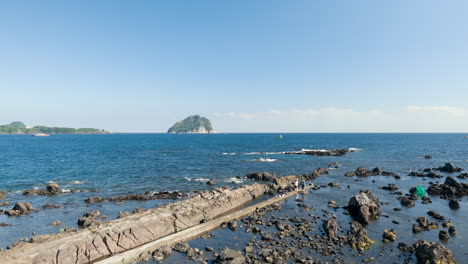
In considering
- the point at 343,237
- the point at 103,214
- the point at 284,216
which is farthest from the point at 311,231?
the point at 103,214

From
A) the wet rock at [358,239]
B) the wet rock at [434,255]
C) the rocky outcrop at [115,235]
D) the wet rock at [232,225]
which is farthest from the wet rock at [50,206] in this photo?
the wet rock at [434,255]

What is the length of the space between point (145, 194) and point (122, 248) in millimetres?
21515

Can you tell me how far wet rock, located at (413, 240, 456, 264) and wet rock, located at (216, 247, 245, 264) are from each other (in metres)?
16.2

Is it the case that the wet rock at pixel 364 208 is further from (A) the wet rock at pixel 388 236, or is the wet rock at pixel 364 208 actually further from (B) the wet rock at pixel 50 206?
(B) the wet rock at pixel 50 206

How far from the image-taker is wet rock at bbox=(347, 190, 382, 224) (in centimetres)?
3217

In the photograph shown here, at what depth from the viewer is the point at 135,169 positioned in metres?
71.3

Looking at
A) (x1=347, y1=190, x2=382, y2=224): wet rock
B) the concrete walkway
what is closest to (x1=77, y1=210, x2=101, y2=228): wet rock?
the concrete walkway

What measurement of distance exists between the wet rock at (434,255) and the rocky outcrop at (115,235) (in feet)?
75.1

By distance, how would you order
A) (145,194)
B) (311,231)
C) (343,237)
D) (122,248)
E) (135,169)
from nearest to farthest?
(122,248), (343,237), (311,231), (145,194), (135,169)

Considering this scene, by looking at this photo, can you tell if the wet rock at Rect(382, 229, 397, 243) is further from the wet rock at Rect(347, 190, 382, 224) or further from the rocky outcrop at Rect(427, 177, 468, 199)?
the rocky outcrop at Rect(427, 177, 468, 199)

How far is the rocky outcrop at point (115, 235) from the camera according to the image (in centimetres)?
2105

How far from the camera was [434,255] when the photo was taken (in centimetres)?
2128

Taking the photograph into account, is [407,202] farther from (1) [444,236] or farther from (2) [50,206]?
(2) [50,206]

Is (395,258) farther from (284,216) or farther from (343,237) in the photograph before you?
(284,216)
